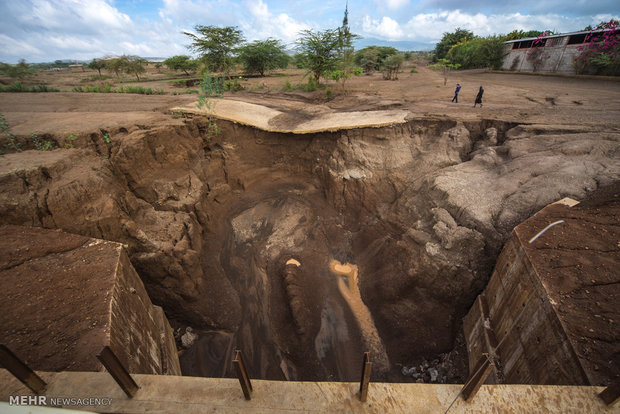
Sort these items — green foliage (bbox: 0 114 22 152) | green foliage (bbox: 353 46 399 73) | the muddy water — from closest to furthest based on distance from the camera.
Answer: green foliage (bbox: 0 114 22 152) → the muddy water → green foliage (bbox: 353 46 399 73)

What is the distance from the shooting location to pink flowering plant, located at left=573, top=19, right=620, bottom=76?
15.4 m

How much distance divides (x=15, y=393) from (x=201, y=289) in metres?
5.28

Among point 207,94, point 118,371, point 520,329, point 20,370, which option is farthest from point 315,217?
point 20,370

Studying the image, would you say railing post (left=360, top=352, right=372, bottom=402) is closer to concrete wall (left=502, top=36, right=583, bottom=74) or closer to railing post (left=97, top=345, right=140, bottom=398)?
railing post (left=97, top=345, right=140, bottom=398)

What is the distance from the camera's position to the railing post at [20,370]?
67.7 inches

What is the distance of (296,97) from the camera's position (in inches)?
573

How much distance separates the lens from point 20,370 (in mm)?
1902

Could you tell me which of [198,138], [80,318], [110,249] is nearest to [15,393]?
[80,318]

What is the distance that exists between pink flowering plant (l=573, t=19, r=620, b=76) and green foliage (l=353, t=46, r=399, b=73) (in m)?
15.8

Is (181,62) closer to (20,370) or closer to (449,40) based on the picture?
(20,370)

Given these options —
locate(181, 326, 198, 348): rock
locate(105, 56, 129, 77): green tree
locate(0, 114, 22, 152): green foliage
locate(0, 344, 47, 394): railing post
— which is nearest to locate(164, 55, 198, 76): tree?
locate(105, 56, 129, 77): green tree

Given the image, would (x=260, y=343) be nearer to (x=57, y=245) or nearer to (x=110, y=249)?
(x=110, y=249)

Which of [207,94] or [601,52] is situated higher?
[601,52]

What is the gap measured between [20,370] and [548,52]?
30.3 metres
